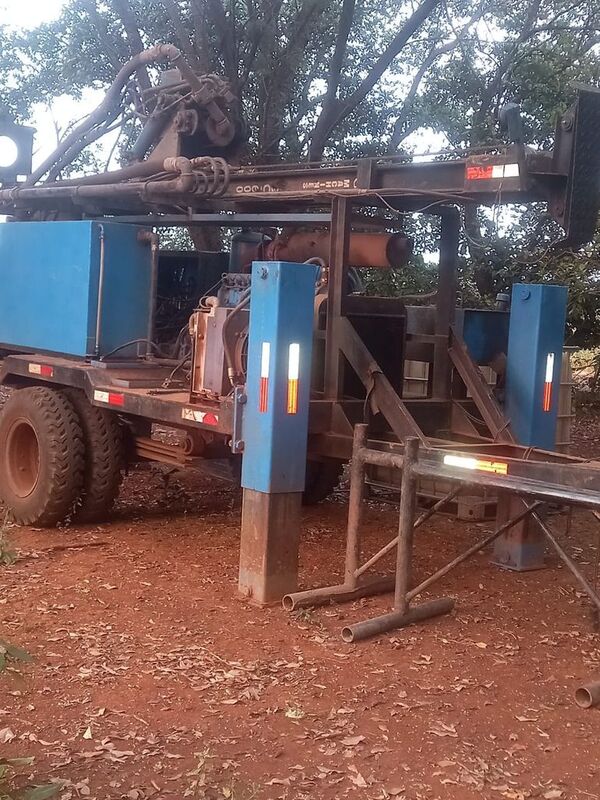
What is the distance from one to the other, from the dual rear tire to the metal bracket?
1.99 metres

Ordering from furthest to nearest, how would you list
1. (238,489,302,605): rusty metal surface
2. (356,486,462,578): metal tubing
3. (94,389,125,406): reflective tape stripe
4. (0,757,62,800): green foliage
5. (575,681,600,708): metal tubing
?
(94,389,125,406): reflective tape stripe → (238,489,302,605): rusty metal surface → (356,486,462,578): metal tubing → (575,681,600,708): metal tubing → (0,757,62,800): green foliage

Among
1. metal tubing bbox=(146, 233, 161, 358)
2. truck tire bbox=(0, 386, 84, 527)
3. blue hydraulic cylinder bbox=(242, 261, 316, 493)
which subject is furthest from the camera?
metal tubing bbox=(146, 233, 161, 358)

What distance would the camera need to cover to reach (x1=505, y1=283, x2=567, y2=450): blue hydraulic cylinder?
22.5ft

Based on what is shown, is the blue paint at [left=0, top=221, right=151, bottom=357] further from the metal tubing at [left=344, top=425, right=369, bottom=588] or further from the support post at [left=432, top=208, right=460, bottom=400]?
the metal tubing at [left=344, top=425, right=369, bottom=588]

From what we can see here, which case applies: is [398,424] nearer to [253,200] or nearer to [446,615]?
[446,615]

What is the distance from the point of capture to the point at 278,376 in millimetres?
5594

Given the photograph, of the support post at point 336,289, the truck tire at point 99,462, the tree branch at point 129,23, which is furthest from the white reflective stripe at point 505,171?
the tree branch at point 129,23

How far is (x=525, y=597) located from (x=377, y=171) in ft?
9.49

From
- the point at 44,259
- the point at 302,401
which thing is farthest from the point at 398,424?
the point at 44,259

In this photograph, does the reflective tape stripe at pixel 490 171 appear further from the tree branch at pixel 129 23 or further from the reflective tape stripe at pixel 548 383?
the tree branch at pixel 129 23

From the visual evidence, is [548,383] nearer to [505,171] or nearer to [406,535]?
[505,171]

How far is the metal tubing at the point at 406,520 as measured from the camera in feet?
17.4

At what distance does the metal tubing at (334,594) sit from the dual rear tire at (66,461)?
2236 millimetres

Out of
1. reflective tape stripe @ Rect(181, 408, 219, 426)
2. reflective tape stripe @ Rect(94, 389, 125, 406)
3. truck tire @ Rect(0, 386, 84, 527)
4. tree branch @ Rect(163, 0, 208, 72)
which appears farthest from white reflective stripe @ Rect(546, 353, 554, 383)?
tree branch @ Rect(163, 0, 208, 72)
